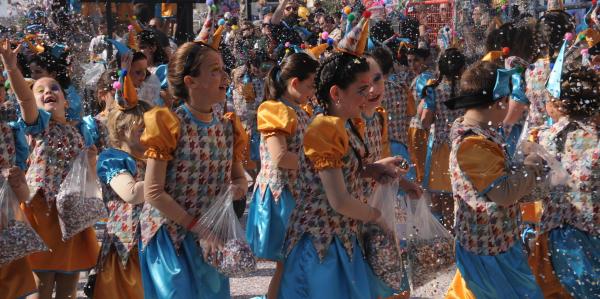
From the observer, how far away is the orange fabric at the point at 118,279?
443cm

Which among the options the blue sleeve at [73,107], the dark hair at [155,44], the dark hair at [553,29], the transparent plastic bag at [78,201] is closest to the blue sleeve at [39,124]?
the transparent plastic bag at [78,201]

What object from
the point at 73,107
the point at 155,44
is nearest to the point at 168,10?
the point at 155,44

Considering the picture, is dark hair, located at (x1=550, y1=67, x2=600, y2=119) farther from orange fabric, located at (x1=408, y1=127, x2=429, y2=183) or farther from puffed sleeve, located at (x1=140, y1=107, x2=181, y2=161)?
orange fabric, located at (x1=408, y1=127, x2=429, y2=183)

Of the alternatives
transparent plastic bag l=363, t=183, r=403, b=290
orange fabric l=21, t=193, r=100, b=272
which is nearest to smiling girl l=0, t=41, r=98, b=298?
orange fabric l=21, t=193, r=100, b=272

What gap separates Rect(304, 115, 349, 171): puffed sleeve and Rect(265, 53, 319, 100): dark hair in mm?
1687

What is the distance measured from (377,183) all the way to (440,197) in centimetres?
376

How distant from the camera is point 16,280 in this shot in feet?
14.6

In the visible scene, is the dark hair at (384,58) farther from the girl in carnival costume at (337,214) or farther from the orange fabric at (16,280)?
the orange fabric at (16,280)

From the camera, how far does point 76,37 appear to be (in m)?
11.1

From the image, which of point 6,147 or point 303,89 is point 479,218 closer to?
point 303,89

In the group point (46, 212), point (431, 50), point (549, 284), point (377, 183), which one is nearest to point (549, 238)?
point (549, 284)

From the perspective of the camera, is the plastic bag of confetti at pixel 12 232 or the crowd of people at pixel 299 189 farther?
the plastic bag of confetti at pixel 12 232

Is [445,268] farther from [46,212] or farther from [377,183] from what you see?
[46,212]

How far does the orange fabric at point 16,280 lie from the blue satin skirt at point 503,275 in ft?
6.96
